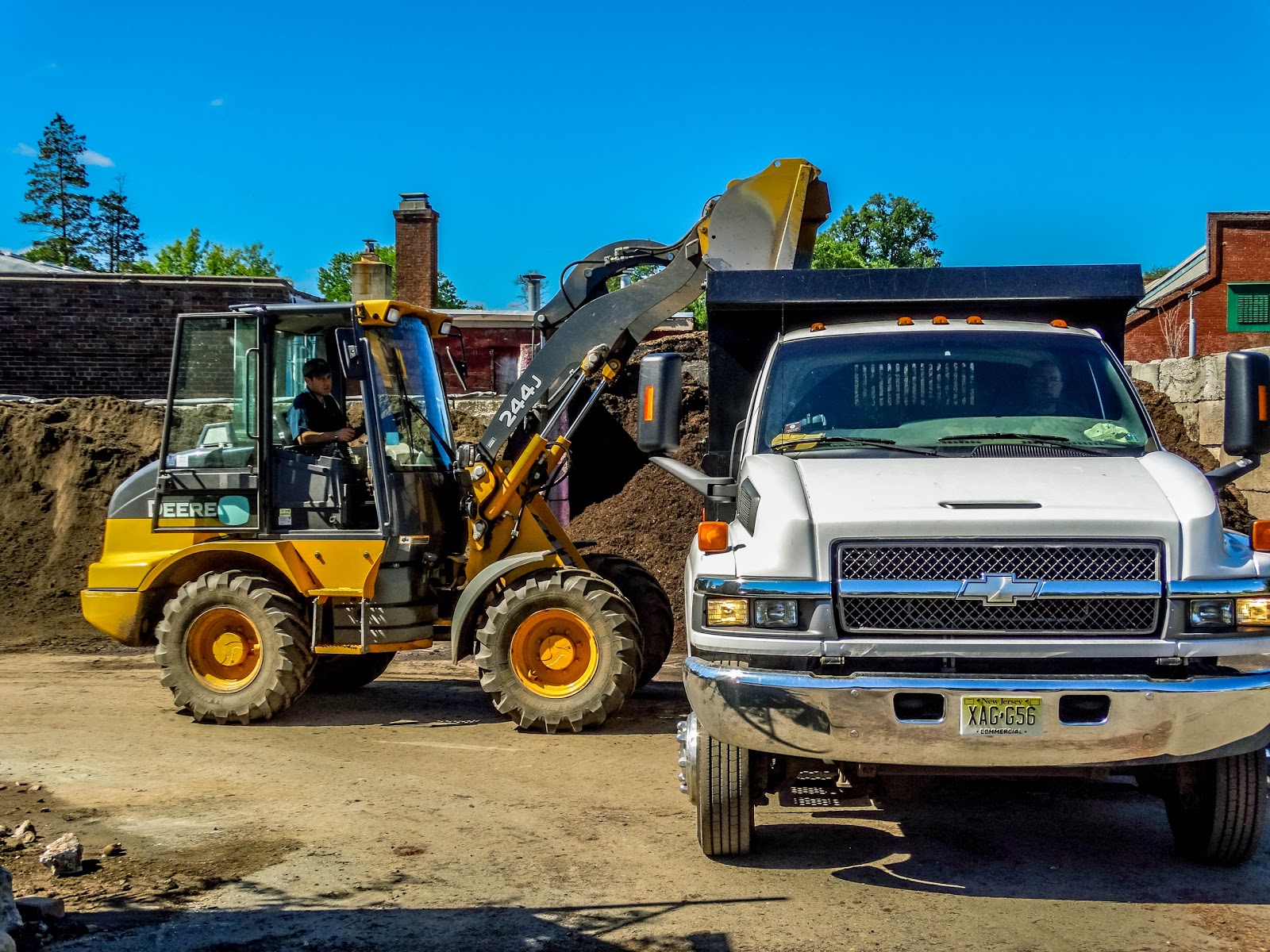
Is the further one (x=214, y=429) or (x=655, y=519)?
(x=655, y=519)

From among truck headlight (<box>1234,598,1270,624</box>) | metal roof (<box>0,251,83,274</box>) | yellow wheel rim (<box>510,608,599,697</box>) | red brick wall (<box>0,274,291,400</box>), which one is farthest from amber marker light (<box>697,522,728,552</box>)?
metal roof (<box>0,251,83,274</box>)

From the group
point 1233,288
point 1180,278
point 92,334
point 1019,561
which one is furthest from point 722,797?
point 1180,278

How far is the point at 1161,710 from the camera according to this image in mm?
4652

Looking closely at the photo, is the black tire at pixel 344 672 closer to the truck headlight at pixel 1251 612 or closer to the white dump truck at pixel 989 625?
the white dump truck at pixel 989 625

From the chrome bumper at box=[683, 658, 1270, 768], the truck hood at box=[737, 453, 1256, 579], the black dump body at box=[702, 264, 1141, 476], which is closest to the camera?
the chrome bumper at box=[683, 658, 1270, 768]

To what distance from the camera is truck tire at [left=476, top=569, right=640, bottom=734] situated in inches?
324

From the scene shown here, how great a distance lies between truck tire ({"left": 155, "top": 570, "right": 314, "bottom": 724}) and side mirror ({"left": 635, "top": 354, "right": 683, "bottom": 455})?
3590 millimetres

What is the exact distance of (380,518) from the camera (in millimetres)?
8617

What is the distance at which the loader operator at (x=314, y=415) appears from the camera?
8.79 m

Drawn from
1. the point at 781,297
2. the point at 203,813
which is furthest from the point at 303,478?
the point at 781,297

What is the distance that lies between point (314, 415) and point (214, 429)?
30.2 inches

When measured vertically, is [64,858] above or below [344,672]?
below

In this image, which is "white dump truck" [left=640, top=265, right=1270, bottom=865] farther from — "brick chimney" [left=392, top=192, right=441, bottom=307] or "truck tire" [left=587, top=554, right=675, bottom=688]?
"brick chimney" [left=392, top=192, right=441, bottom=307]

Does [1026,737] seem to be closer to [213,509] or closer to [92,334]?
[213,509]
